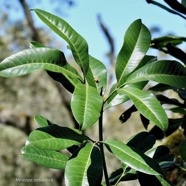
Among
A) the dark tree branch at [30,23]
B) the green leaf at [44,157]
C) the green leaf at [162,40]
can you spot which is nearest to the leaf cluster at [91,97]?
the green leaf at [44,157]

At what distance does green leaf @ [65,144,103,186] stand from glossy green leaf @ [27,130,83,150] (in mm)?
39

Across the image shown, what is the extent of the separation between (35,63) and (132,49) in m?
0.27

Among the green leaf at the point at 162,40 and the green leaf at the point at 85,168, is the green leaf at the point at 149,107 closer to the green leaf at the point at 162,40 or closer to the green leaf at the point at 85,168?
the green leaf at the point at 85,168

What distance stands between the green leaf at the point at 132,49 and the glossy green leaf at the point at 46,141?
0.22 meters

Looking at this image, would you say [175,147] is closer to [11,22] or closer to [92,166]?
[92,166]

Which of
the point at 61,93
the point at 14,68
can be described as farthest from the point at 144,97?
the point at 61,93

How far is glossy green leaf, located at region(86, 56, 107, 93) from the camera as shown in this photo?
888mm

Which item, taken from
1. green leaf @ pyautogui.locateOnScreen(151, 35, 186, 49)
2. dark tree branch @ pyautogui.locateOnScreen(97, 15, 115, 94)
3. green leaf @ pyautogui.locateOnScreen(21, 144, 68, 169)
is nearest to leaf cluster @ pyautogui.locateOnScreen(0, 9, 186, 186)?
green leaf @ pyautogui.locateOnScreen(21, 144, 68, 169)

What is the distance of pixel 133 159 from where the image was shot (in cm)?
74

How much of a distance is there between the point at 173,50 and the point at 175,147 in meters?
0.83

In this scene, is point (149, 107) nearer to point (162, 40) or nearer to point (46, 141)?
point (46, 141)

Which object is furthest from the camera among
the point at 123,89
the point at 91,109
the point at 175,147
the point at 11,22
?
the point at 11,22

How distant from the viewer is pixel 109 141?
2.56ft

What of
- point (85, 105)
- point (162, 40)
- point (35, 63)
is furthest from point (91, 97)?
point (162, 40)
